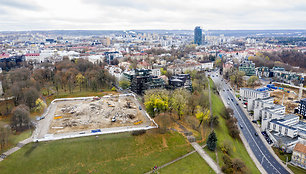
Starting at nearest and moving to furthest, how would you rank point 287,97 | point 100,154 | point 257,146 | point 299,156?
point 100,154, point 299,156, point 257,146, point 287,97

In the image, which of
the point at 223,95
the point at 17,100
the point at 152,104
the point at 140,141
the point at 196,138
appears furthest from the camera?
the point at 223,95

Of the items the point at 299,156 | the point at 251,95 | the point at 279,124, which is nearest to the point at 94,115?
the point at 299,156

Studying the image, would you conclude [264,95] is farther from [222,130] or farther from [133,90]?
[133,90]

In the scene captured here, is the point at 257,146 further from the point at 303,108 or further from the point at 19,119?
the point at 19,119

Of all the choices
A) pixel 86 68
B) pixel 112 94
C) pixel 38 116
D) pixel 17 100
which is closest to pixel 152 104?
pixel 112 94

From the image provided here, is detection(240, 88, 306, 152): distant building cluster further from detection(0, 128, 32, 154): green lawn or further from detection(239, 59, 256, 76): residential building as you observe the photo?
detection(0, 128, 32, 154): green lawn

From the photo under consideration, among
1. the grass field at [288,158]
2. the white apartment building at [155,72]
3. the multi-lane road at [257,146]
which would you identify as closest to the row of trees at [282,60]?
the multi-lane road at [257,146]

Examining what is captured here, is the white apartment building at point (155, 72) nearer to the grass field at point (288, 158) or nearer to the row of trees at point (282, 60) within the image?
the grass field at point (288, 158)
